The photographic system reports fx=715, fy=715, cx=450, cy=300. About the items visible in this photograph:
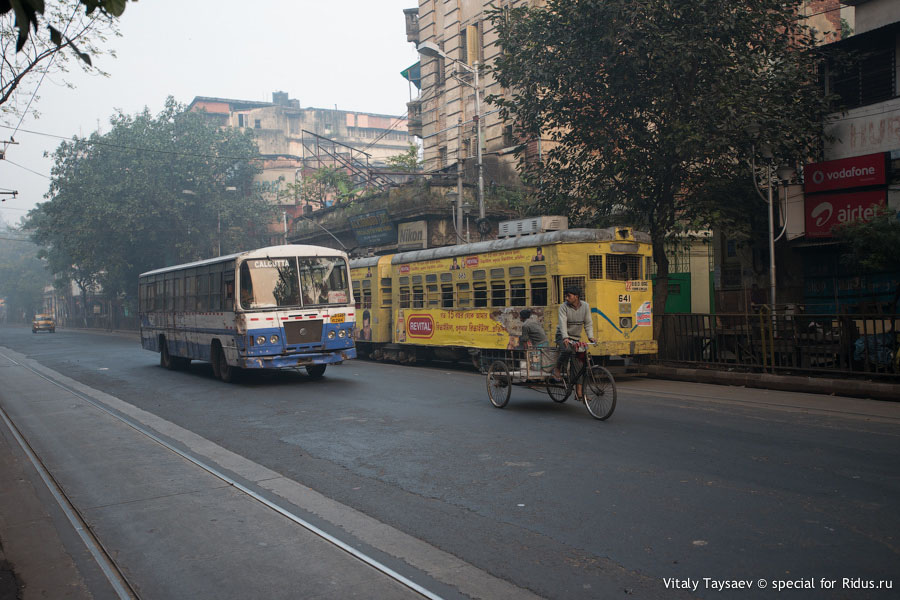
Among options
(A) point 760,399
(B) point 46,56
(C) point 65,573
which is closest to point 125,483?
(C) point 65,573

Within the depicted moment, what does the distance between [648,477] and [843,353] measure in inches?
312

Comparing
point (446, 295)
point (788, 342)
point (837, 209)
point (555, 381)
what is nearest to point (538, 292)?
point (446, 295)

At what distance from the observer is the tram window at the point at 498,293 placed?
17141 millimetres

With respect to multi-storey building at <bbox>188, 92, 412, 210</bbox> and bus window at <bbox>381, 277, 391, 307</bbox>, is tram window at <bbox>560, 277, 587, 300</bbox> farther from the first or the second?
multi-storey building at <bbox>188, 92, 412, 210</bbox>

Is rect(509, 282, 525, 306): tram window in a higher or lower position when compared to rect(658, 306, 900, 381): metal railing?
higher

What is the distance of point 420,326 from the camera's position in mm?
20359

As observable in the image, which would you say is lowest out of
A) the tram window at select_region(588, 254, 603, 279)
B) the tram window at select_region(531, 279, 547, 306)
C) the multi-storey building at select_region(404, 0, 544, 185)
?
the tram window at select_region(531, 279, 547, 306)

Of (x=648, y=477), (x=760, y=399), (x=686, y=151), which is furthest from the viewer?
(x=686, y=151)

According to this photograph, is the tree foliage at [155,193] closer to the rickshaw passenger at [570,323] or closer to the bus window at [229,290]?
the bus window at [229,290]

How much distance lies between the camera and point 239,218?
174 feet

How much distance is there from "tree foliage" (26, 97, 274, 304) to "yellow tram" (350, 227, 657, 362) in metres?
30.4

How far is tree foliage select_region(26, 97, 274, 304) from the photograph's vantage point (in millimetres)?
49094

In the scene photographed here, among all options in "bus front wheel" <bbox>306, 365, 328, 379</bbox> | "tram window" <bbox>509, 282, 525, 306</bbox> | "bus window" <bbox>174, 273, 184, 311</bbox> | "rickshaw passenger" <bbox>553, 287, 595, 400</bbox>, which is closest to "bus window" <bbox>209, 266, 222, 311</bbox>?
"bus front wheel" <bbox>306, 365, 328, 379</bbox>

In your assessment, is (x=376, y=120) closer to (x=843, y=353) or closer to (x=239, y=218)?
(x=239, y=218)
